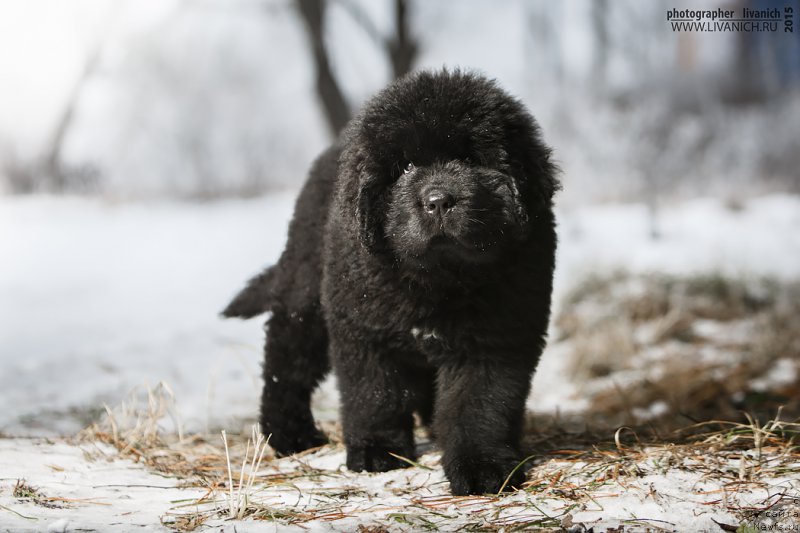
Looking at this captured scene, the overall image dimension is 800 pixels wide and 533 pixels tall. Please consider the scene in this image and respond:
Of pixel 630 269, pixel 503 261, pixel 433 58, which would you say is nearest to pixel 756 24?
pixel 630 269

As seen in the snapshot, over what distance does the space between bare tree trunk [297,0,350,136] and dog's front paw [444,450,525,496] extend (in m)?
6.40

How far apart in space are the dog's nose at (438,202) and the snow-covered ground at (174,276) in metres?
2.42

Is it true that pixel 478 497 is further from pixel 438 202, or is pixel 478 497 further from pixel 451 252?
pixel 438 202

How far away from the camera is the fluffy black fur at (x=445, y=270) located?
2898mm

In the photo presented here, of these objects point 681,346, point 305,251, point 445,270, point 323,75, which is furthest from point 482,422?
point 323,75

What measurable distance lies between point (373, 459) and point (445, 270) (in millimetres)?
901

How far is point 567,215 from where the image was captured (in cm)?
1102

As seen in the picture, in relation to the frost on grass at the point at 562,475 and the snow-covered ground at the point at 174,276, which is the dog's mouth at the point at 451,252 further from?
the snow-covered ground at the point at 174,276

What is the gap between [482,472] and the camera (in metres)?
2.86

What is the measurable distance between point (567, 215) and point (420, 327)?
8.38 meters

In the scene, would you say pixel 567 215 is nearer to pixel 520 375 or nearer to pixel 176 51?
pixel 176 51

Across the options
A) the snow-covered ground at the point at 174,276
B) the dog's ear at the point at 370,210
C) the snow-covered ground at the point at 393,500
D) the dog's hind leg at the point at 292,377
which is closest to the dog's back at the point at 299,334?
the dog's hind leg at the point at 292,377

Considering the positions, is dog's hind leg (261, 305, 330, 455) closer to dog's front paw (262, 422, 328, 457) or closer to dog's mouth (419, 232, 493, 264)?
dog's front paw (262, 422, 328, 457)

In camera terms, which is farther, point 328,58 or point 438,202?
point 328,58
